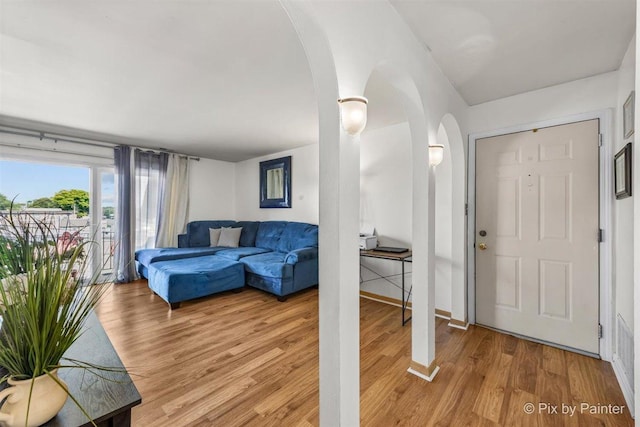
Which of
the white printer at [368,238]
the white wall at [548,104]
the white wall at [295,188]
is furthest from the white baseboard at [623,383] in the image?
the white wall at [295,188]

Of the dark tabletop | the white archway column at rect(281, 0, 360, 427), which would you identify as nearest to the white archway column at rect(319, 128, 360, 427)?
the white archway column at rect(281, 0, 360, 427)

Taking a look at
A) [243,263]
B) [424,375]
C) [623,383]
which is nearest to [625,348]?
[623,383]

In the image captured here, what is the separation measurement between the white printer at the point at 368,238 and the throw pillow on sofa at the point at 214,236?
2.99 meters

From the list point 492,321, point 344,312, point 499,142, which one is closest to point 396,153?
point 499,142

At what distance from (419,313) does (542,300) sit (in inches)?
54.2

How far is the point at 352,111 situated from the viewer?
3.78 ft

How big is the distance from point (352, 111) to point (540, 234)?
91.9 inches

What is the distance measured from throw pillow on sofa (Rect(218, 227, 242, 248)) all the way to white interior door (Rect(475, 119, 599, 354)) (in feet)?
13.3

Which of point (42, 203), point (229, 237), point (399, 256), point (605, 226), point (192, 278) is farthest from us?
point (229, 237)

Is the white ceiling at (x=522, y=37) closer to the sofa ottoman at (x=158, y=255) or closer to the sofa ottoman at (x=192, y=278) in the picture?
the sofa ottoman at (x=192, y=278)

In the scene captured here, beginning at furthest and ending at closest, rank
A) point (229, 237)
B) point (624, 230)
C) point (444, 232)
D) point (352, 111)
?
point (229, 237) → point (444, 232) → point (624, 230) → point (352, 111)

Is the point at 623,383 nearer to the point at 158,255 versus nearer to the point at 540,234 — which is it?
the point at 540,234

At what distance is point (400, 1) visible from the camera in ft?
4.78

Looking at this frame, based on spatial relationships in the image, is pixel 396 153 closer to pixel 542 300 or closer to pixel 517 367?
pixel 542 300
